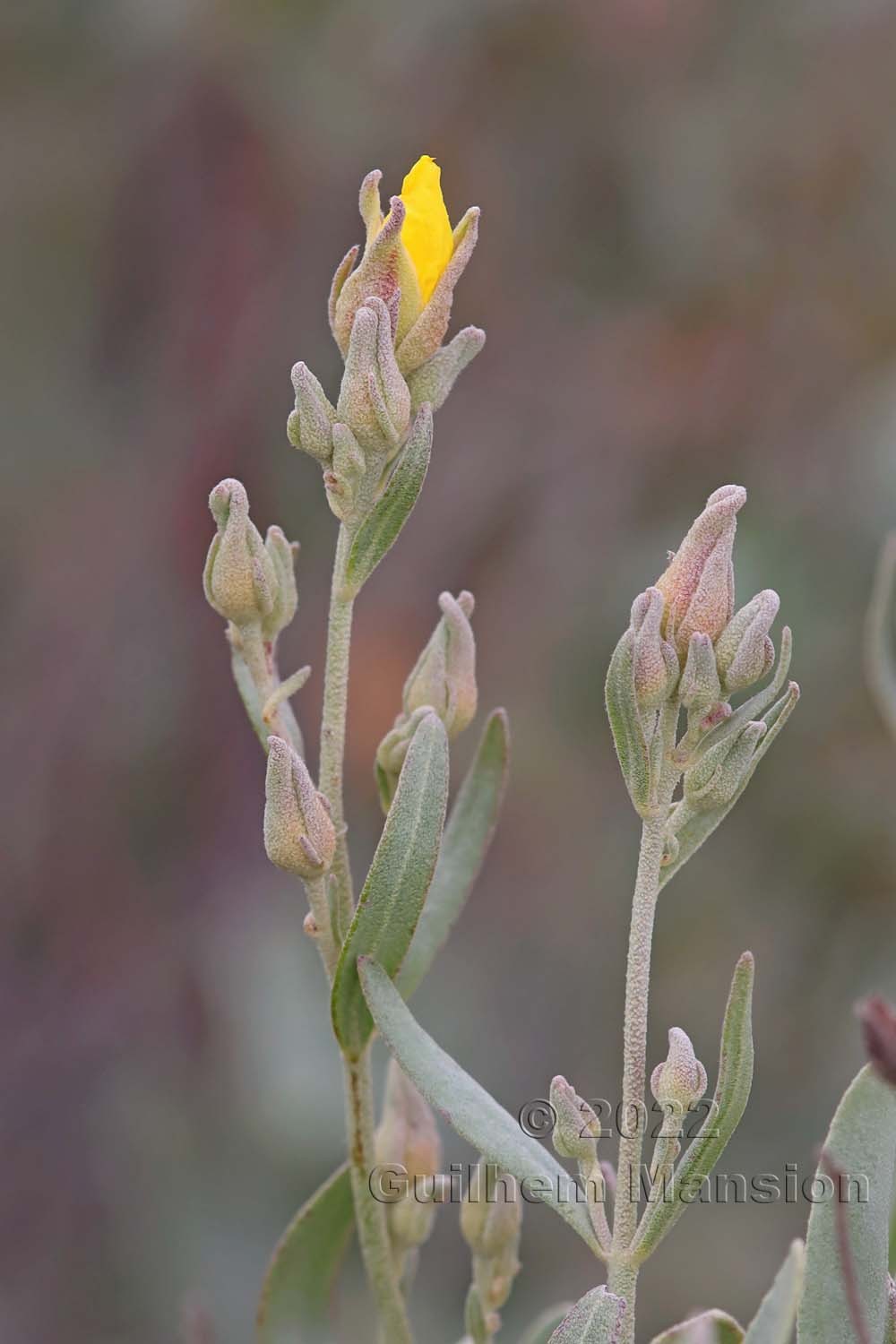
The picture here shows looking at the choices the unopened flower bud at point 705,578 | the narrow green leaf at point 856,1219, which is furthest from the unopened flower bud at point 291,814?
the narrow green leaf at point 856,1219

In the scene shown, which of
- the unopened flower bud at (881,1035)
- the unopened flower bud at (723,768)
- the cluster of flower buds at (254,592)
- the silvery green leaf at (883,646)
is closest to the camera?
the unopened flower bud at (881,1035)

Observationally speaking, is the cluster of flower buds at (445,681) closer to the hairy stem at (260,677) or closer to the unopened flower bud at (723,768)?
the hairy stem at (260,677)

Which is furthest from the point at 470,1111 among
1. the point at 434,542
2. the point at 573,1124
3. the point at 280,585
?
the point at 434,542

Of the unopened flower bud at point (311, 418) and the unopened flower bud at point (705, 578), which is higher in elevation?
the unopened flower bud at point (311, 418)

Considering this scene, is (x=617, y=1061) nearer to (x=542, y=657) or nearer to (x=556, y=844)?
(x=556, y=844)

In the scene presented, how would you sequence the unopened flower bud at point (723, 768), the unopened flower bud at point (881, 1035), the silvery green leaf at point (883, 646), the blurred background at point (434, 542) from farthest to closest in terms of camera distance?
the blurred background at point (434, 542) → the silvery green leaf at point (883, 646) → the unopened flower bud at point (723, 768) → the unopened flower bud at point (881, 1035)

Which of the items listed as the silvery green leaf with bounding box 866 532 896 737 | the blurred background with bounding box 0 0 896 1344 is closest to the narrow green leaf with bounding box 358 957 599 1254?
the silvery green leaf with bounding box 866 532 896 737

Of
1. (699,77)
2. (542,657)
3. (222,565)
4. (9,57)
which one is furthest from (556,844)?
(222,565)
